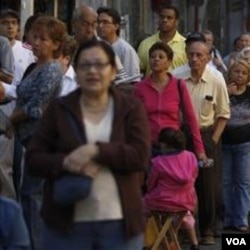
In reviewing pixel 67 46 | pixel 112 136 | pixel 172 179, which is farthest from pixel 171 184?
pixel 112 136

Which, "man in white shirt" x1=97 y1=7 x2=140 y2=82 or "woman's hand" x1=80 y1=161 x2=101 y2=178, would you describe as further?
"man in white shirt" x1=97 y1=7 x2=140 y2=82

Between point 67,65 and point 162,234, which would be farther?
point 162,234

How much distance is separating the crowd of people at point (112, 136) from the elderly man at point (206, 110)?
0.5 inches

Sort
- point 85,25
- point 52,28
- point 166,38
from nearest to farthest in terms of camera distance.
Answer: point 52,28, point 85,25, point 166,38

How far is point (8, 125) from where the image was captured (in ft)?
22.7

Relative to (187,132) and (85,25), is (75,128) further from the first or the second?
(187,132)

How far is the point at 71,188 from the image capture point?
5121 millimetres

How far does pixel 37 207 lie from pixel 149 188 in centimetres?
123

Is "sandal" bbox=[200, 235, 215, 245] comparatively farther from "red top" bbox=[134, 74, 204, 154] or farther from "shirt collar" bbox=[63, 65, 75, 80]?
"shirt collar" bbox=[63, 65, 75, 80]

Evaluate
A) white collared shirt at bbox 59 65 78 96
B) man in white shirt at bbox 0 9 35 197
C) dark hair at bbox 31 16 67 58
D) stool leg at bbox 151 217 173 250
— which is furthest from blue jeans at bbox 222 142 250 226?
dark hair at bbox 31 16 67 58

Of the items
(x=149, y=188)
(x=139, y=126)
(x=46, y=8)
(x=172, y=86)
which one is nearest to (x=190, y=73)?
(x=172, y=86)

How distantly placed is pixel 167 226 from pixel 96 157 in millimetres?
3255

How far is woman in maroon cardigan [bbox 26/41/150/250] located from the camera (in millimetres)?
Answer: 5184

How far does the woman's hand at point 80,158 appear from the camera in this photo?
16.8 ft
